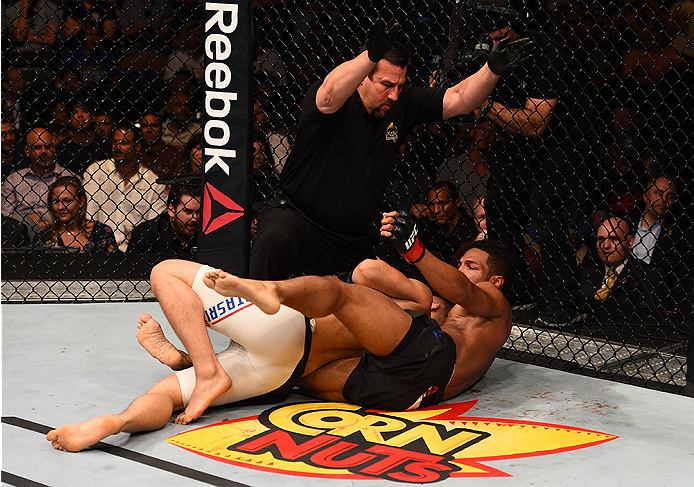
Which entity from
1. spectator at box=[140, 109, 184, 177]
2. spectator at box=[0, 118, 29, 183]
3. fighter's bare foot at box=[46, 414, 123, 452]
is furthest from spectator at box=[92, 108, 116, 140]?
fighter's bare foot at box=[46, 414, 123, 452]

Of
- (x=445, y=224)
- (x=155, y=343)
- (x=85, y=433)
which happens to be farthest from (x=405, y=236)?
(x=445, y=224)

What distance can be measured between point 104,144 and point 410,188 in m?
1.85

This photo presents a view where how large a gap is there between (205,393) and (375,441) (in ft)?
1.44

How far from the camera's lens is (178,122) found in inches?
168

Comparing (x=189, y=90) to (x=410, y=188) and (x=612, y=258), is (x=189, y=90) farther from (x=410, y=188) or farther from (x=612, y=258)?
(x=612, y=258)

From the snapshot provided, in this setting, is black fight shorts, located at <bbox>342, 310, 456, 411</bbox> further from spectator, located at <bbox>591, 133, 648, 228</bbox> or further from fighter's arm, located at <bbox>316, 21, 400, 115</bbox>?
spectator, located at <bbox>591, 133, 648, 228</bbox>

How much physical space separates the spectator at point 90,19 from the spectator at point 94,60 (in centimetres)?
3

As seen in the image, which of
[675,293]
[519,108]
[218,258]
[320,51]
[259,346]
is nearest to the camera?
[259,346]

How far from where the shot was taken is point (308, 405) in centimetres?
206

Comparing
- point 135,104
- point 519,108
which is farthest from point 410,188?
point 135,104

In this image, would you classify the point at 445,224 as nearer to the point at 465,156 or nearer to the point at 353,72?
the point at 465,156

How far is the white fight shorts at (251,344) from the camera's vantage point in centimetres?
185

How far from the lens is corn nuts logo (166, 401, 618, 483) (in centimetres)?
166

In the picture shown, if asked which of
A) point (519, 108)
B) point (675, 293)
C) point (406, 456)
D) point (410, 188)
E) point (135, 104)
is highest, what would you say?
point (135, 104)
